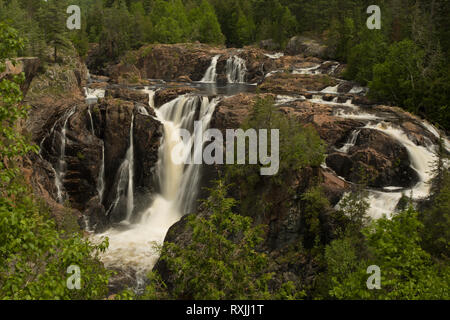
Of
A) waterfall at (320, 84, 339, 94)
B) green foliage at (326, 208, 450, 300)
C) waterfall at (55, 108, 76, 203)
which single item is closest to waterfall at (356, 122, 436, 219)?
green foliage at (326, 208, 450, 300)

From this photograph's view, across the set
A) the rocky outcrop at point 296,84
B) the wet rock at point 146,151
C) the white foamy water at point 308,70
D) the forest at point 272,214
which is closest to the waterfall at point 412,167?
the forest at point 272,214

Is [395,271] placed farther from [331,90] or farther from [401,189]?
[331,90]

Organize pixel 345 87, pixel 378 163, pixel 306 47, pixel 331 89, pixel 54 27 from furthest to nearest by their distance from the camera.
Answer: pixel 306 47 < pixel 54 27 < pixel 331 89 < pixel 345 87 < pixel 378 163

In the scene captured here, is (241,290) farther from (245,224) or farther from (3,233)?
(3,233)

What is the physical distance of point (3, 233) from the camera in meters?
8.57

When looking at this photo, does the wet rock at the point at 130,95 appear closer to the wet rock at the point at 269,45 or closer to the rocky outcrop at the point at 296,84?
the rocky outcrop at the point at 296,84

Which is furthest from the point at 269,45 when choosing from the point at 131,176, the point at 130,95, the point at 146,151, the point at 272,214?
the point at 272,214

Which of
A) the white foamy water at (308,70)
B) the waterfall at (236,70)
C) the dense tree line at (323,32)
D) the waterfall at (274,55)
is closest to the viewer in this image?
the dense tree line at (323,32)

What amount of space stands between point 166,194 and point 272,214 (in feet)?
40.7

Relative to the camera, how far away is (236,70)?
59.7 m

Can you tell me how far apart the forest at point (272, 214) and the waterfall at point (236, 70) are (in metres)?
14.4

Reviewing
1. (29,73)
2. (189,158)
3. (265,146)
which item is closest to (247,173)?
(265,146)

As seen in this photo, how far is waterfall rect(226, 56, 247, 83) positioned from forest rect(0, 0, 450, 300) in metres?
14.4

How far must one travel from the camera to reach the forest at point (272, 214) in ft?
29.8
